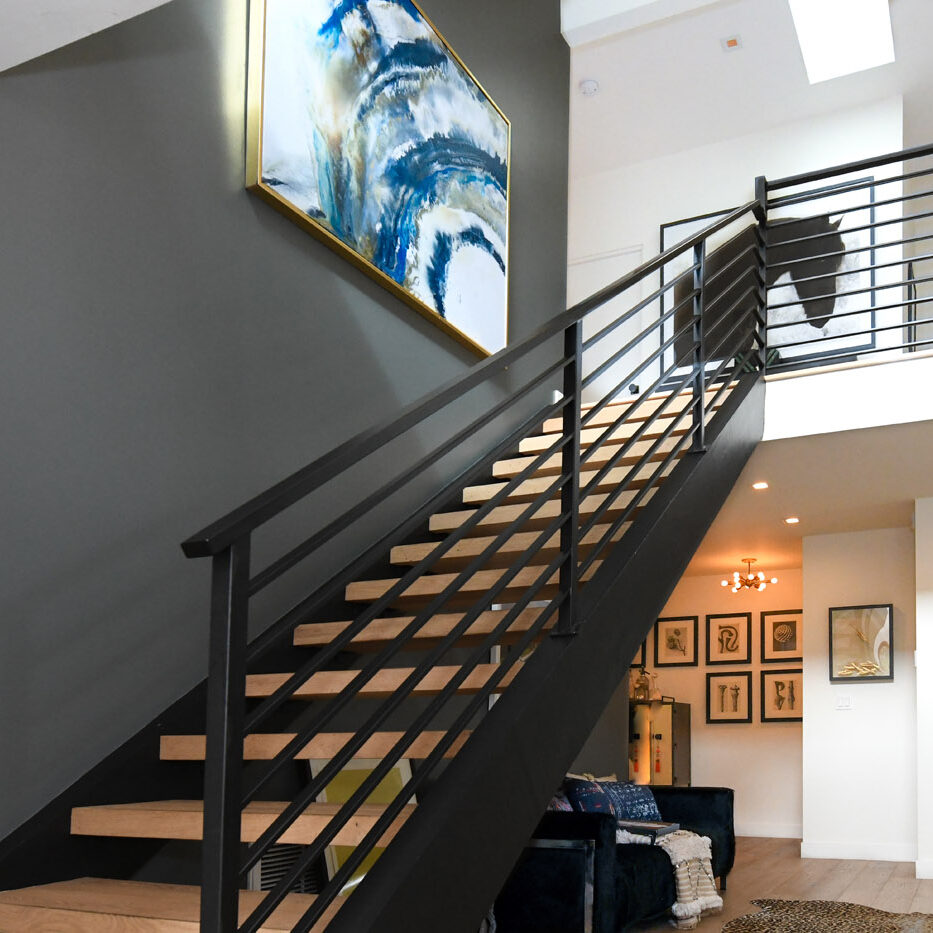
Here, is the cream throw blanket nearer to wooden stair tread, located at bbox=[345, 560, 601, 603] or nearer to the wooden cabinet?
wooden stair tread, located at bbox=[345, 560, 601, 603]

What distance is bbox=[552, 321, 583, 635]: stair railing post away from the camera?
8.57 ft

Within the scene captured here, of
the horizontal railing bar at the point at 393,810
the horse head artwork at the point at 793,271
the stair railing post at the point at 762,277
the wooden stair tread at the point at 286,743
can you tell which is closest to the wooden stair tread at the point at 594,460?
the stair railing post at the point at 762,277

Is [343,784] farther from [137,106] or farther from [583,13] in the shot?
[583,13]

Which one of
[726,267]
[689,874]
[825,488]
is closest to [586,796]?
[689,874]

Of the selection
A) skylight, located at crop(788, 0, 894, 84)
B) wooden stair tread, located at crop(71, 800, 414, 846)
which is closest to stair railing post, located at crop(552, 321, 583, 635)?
wooden stair tread, located at crop(71, 800, 414, 846)

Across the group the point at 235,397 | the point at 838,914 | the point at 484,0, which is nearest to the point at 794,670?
the point at 838,914

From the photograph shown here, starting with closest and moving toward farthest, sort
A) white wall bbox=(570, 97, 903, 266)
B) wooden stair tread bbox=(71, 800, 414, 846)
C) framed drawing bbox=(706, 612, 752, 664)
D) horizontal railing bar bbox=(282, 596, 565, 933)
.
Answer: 1. horizontal railing bar bbox=(282, 596, 565, 933)
2. wooden stair tread bbox=(71, 800, 414, 846)
3. white wall bbox=(570, 97, 903, 266)
4. framed drawing bbox=(706, 612, 752, 664)

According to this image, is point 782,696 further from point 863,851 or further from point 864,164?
point 864,164

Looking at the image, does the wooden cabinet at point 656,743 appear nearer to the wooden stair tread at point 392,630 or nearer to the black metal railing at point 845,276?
the black metal railing at point 845,276

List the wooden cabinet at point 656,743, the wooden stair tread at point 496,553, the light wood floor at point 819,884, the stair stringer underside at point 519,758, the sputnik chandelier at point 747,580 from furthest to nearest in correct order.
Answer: the sputnik chandelier at point 747,580 → the wooden cabinet at point 656,743 → the light wood floor at point 819,884 → the wooden stair tread at point 496,553 → the stair stringer underside at point 519,758

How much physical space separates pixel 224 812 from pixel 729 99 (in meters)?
7.39

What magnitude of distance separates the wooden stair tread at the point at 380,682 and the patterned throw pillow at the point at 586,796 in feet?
6.90

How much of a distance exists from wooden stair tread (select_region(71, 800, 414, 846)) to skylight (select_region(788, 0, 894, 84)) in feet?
20.3

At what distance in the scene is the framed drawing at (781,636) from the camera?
1016cm
